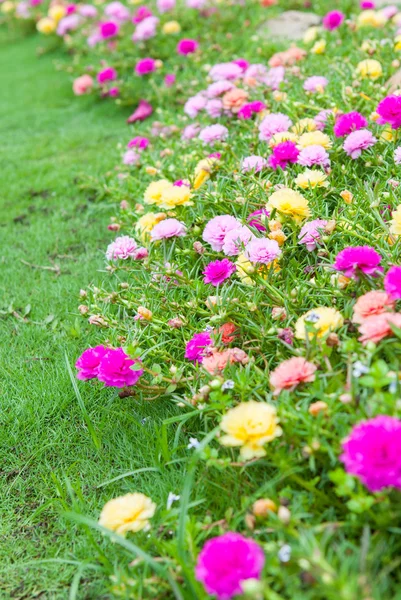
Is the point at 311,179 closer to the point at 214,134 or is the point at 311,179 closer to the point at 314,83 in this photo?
the point at 214,134

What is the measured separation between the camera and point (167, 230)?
2.14 metres

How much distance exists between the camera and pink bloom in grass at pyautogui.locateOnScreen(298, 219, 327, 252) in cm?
195

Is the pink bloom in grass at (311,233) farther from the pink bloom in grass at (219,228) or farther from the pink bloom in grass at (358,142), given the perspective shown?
the pink bloom in grass at (358,142)

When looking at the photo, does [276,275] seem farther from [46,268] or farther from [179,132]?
[179,132]

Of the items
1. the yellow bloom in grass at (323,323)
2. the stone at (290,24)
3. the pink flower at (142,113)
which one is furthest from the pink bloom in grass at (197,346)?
the stone at (290,24)

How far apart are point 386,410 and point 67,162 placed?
2.93 meters

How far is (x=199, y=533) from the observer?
1.42 meters

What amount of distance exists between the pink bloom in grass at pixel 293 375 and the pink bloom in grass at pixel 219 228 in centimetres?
68

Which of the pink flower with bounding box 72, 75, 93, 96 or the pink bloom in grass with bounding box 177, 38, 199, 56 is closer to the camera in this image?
the pink bloom in grass with bounding box 177, 38, 199, 56

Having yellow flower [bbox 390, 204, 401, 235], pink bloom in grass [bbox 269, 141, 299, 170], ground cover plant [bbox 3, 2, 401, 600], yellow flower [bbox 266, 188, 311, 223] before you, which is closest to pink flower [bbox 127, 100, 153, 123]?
ground cover plant [bbox 3, 2, 401, 600]

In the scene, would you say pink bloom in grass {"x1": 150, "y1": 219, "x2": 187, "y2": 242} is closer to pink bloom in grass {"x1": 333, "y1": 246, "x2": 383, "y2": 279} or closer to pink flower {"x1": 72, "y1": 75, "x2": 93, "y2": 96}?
pink bloom in grass {"x1": 333, "y1": 246, "x2": 383, "y2": 279}

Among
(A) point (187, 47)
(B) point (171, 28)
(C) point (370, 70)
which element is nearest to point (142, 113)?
(A) point (187, 47)

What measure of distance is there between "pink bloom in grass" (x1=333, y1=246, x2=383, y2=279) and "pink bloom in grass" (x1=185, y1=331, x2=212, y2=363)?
45 centimetres

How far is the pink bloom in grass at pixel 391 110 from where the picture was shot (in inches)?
81.8
